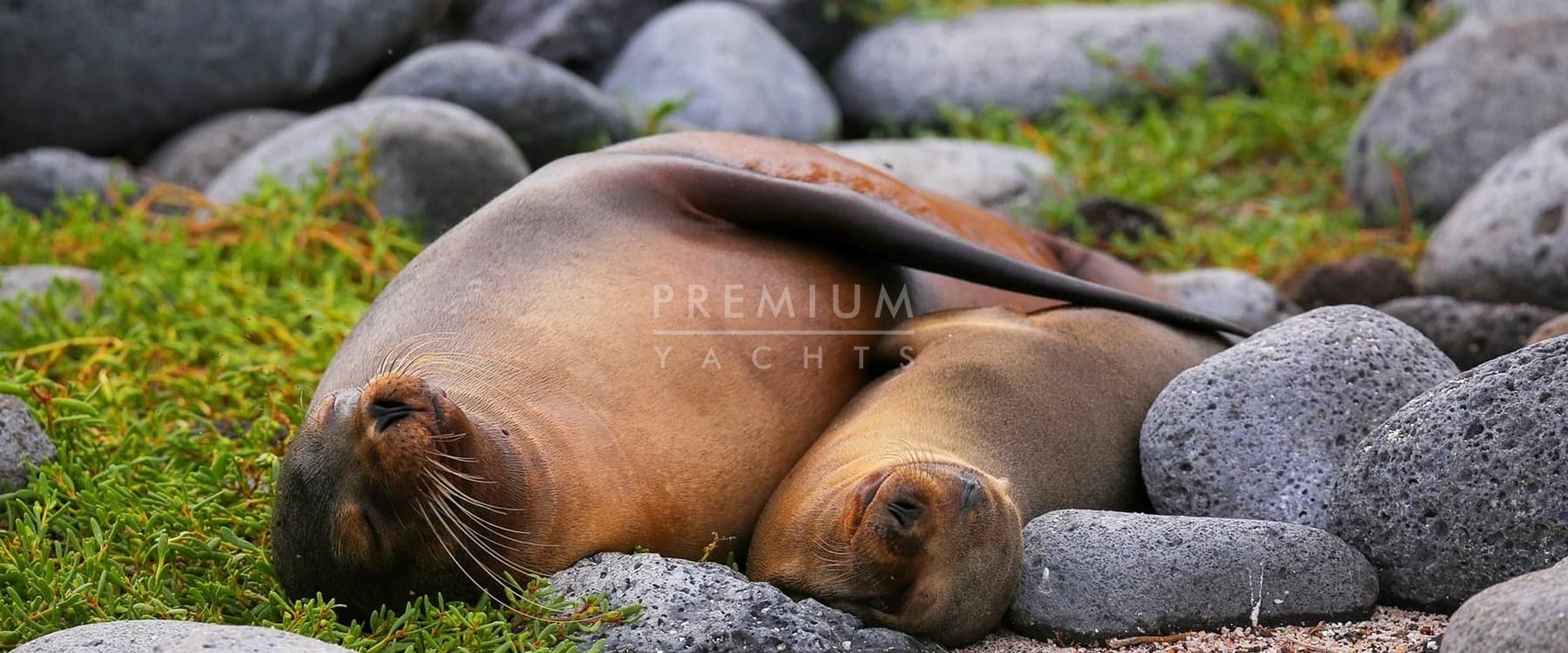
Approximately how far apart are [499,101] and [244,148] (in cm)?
162

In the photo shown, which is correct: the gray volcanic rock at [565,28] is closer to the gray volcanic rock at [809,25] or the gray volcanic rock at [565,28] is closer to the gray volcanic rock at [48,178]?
the gray volcanic rock at [809,25]

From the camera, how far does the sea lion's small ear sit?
187 inches

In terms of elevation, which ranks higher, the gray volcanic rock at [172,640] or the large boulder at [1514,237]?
the gray volcanic rock at [172,640]

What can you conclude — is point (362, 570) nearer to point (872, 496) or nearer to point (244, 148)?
point (872, 496)

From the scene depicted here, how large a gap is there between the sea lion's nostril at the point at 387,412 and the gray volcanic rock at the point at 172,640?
428 mm

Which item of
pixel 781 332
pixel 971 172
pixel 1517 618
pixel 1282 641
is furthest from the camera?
pixel 971 172

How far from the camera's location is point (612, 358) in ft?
14.0

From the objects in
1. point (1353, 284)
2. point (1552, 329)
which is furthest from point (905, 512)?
point (1353, 284)

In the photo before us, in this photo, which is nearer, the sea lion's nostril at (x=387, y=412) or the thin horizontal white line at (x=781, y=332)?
the sea lion's nostril at (x=387, y=412)

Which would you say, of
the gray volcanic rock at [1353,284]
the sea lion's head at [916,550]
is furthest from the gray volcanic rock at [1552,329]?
the sea lion's head at [916,550]

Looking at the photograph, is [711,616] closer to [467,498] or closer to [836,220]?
[467,498]

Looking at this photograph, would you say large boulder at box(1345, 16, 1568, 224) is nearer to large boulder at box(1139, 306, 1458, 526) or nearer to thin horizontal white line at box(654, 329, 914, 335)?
large boulder at box(1139, 306, 1458, 526)

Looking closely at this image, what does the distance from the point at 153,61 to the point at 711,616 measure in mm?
6629

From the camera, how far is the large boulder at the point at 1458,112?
806 centimetres
